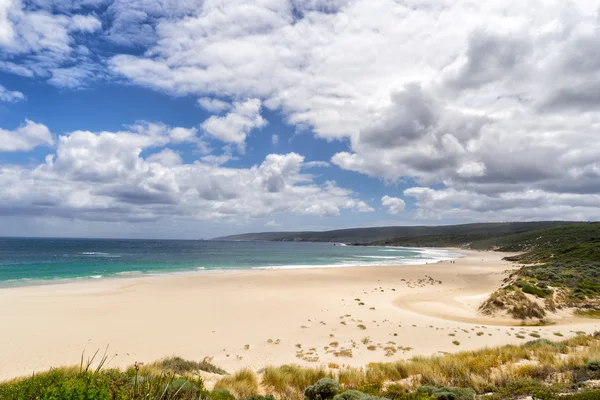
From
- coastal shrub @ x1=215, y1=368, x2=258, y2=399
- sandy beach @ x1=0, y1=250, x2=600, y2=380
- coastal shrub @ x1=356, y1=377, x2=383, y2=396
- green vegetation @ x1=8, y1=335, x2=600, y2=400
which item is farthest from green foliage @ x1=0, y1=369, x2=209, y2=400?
sandy beach @ x1=0, y1=250, x2=600, y2=380

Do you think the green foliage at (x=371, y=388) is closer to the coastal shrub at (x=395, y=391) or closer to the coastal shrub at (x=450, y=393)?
the coastal shrub at (x=395, y=391)

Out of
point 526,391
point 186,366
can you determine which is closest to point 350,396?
point 526,391

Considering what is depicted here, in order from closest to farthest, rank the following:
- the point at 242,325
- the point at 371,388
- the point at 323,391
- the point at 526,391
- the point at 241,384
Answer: the point at 526,391, the point at 323,391, the point at 371,388, the point at 241,384, the point at 242,325

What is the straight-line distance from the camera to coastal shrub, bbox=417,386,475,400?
6934 millimetres

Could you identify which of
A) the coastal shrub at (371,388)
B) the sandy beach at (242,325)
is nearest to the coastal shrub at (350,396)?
the coastal shrub at (371,388)

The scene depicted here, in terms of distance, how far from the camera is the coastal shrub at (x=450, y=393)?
6.93 metres

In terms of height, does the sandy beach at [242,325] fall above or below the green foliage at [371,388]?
below

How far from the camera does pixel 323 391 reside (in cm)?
775

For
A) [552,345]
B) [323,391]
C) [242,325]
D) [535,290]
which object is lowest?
[242,325]

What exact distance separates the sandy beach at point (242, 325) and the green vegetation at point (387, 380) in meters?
2.53

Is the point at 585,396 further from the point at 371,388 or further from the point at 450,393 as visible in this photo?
the point at 371,388

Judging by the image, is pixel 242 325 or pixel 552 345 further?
pixel 242 325

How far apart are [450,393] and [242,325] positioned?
1185cm

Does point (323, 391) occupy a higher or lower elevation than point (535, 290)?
higher
